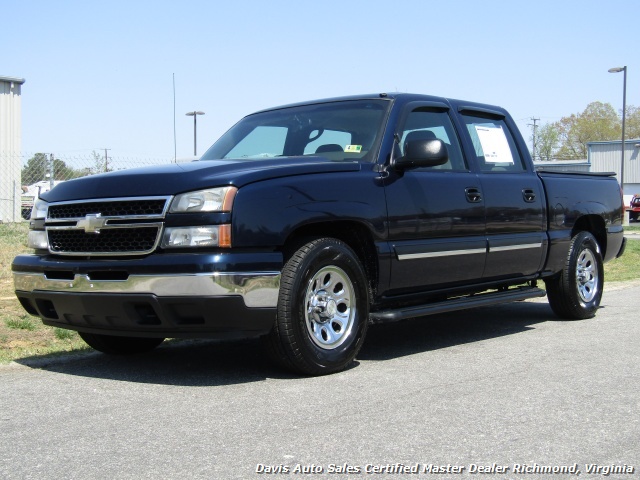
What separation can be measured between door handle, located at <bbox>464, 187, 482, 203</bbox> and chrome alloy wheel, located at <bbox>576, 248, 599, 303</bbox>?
1930 millimetres

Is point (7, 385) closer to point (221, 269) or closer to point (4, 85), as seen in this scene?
point (221, 269)

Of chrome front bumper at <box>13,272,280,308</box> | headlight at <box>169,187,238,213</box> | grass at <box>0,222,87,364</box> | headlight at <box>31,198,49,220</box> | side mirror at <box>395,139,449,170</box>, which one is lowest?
grass at <box>0,222,87,364</box>

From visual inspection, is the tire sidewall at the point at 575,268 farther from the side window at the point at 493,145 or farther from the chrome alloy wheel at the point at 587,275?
the side window at the point at 493,145

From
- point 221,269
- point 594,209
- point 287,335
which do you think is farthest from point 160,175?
point 594,209

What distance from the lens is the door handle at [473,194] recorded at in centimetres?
652

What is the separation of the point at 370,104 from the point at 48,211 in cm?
247

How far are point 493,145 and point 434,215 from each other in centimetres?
150

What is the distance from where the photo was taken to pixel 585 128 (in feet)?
300

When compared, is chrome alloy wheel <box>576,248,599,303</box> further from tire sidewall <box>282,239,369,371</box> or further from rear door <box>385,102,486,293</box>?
tire sidewall <box>282,239,369,371</box>

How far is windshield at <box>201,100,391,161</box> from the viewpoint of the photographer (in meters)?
6.14

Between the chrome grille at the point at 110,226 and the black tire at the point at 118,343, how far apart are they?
2.77 feet

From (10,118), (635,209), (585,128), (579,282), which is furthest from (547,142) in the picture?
(579,282)

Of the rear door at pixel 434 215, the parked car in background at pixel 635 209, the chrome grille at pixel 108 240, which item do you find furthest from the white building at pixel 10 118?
the parked car in background at pixel 635 209

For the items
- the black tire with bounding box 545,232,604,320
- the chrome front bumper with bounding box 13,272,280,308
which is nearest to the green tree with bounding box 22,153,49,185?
the black tire with bounding box 545,232,604,320
